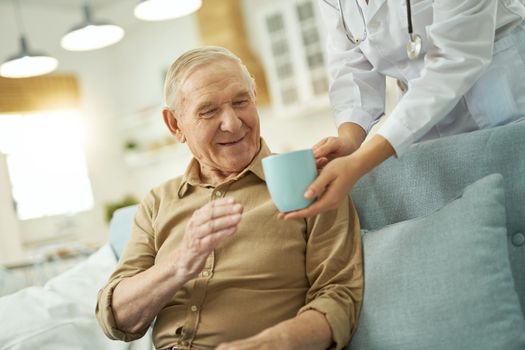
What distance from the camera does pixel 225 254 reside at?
1.46 metres

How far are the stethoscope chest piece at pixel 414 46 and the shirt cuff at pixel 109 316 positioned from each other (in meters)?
0.84

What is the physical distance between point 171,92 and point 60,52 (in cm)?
630

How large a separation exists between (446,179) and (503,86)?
0.81 ft

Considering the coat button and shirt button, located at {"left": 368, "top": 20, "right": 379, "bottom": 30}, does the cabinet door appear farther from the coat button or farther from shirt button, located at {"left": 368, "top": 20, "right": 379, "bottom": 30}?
the coat button

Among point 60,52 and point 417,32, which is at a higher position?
point 60,52

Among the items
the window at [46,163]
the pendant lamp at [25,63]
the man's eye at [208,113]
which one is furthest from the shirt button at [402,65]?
the window at [46,163]

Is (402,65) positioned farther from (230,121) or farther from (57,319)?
(57,319)

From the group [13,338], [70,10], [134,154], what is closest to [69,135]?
[134,154]

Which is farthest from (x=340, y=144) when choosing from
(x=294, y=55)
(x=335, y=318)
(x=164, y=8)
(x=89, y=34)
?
(x=294, y=55)

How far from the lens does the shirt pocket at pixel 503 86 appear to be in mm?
1465

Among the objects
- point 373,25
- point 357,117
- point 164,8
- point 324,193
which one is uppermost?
point 164,8

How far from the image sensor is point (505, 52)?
57.8 inches

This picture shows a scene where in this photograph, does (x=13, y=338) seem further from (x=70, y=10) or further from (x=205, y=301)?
(x=70, y=10)

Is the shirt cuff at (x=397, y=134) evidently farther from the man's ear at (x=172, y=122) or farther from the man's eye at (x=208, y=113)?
the man's ear at (x=172, y=122)
